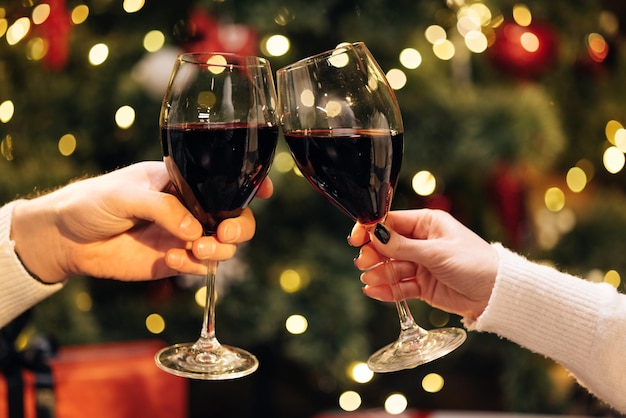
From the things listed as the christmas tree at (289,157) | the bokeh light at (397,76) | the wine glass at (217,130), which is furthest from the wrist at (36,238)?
the bokeh light at (397,76)

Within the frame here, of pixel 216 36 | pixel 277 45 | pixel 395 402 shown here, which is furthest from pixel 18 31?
pixel 395 402

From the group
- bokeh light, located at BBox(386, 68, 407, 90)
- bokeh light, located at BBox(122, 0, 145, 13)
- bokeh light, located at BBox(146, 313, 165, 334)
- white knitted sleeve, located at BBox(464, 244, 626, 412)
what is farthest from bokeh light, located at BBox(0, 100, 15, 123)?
white knitted sleeve, located at BBox(464, 244, 626, 412)

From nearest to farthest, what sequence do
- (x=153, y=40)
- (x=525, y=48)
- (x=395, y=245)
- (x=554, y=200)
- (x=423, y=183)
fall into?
1. (x=395, y=245)
2. (x=153, y=40)
3. (x=423, y=183)
4. (x=525, y=48)
5. (x=554, y=200)

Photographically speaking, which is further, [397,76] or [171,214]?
[397,76]

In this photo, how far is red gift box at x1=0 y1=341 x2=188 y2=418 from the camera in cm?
131

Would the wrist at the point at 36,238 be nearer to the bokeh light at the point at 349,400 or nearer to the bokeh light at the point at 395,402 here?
the bokeh light at the point at 349,400

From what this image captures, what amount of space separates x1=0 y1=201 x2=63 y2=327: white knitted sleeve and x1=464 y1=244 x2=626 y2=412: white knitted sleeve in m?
0.65

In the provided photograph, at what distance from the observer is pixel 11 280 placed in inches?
45.9

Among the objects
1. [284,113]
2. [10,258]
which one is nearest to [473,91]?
[284,113]

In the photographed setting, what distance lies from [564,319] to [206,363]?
500 millimetres

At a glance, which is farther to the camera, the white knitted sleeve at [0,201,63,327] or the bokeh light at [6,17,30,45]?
the bokeh light at [6,17,30,45]

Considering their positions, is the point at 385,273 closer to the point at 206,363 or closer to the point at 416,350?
the point at 416,350

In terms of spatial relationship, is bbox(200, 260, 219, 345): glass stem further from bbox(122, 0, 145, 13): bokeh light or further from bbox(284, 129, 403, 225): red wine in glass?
bbox(122, 0, 145, 13): bokeh light

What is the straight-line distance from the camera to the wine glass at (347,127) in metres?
0.94
